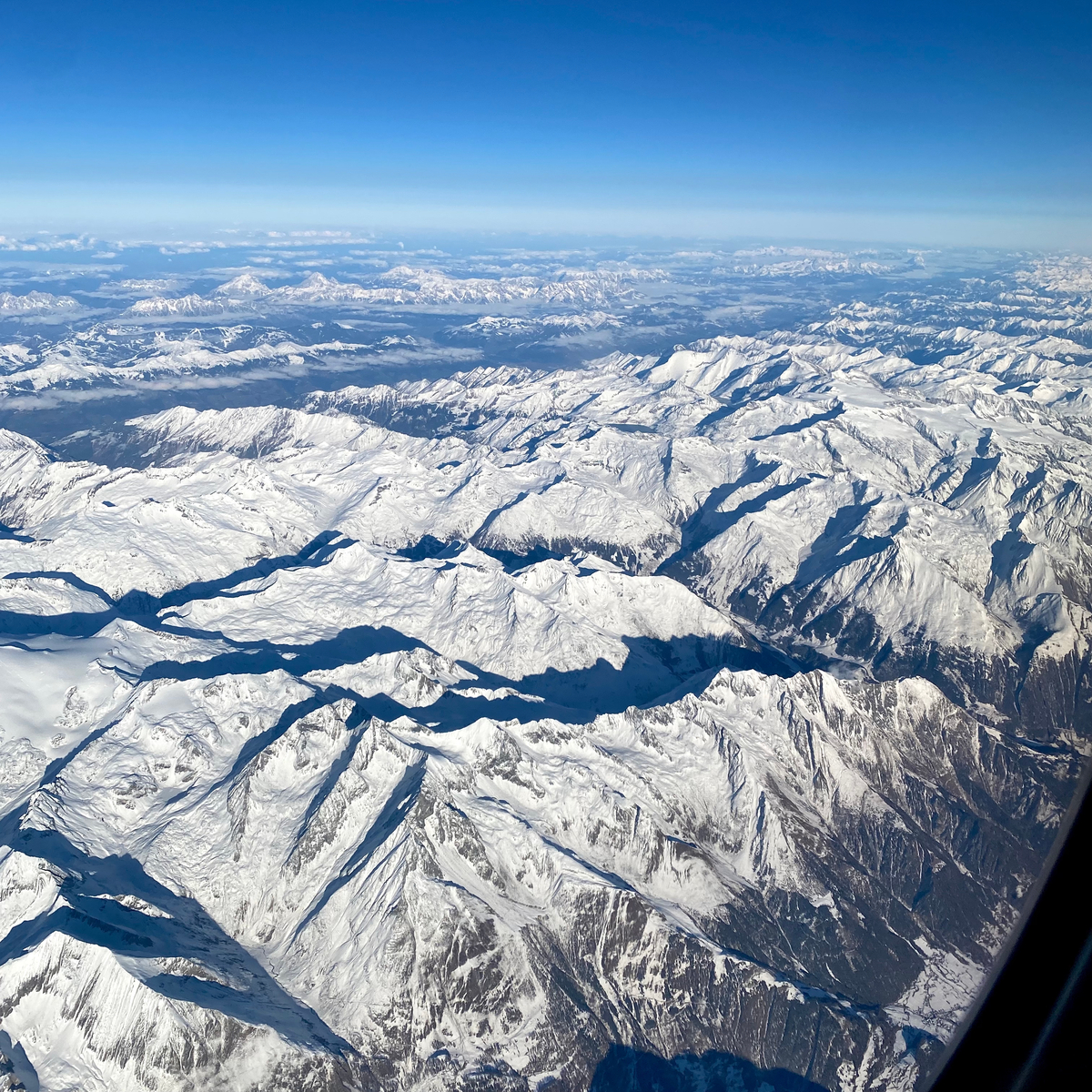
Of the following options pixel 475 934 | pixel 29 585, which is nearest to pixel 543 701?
pixel 475 934

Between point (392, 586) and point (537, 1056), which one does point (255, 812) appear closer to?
point (537, 1056)

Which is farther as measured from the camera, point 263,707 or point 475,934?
point 263,707

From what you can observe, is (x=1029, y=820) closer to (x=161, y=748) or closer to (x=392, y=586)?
(x=392, y=586)

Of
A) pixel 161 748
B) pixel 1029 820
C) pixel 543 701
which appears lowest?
pixel 1029 820

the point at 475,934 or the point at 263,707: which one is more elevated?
the point at 263,707

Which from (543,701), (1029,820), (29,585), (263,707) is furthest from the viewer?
(29,585)

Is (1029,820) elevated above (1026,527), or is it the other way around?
(1026,527)

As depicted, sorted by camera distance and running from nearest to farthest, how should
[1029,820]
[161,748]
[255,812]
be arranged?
1. [255,812]
2. [161,748]
3. [1029,820]

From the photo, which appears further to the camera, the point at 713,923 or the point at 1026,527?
the point at 1026,527

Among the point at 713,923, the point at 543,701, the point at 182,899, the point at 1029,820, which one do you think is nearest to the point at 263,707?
the point at 182,899
